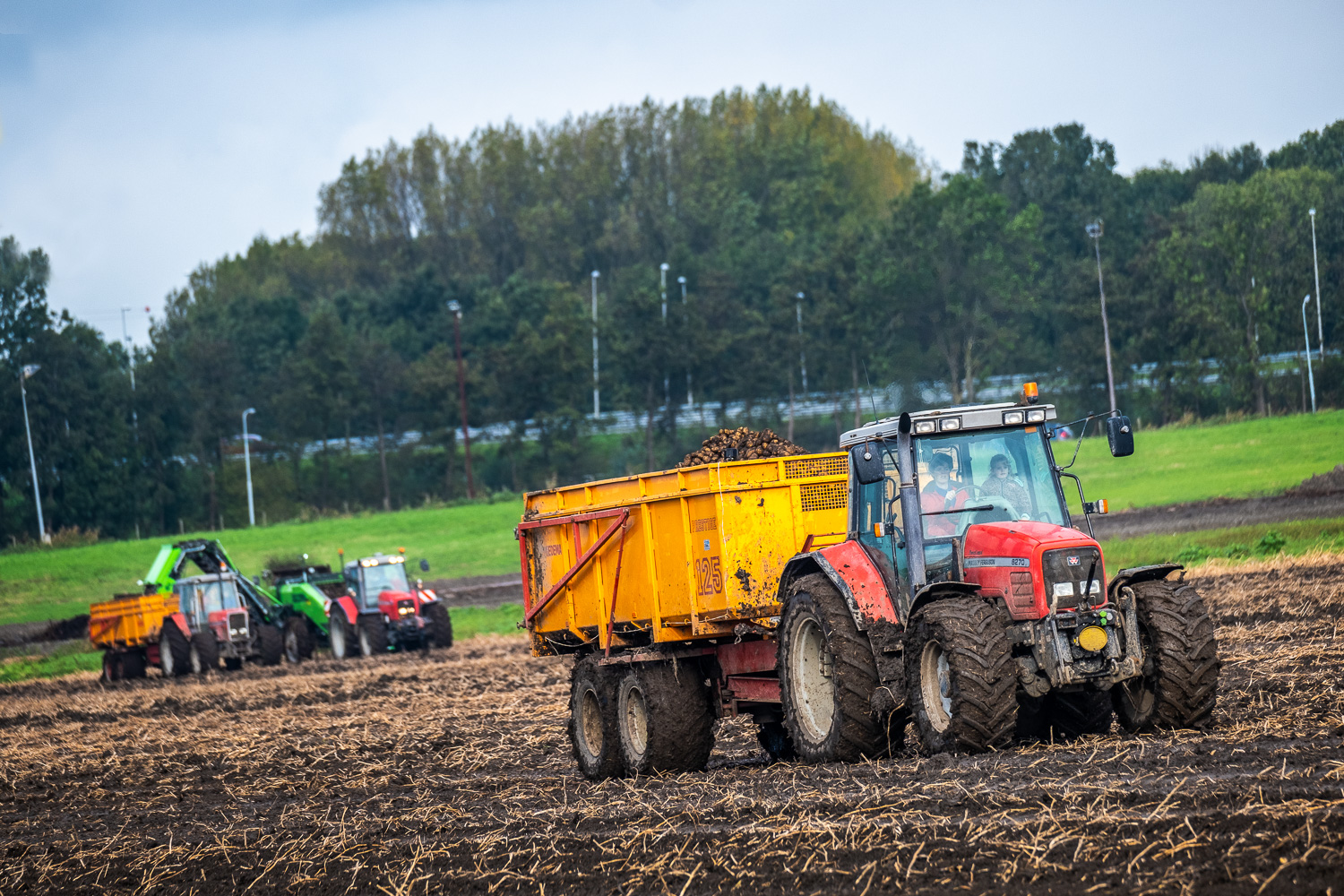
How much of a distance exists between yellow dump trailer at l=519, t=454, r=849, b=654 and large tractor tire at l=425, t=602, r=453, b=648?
1896cm

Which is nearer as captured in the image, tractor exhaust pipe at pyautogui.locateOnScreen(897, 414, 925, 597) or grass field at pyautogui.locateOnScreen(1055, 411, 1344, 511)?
tractor exhaust pipe at pyautogui.locateOnScreen(897, 414, 925, 597)

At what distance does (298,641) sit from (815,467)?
2377cm

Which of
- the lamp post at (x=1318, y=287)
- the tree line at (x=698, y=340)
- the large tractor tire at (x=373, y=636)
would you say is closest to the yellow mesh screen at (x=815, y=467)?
the large tractor tire at (x=373, y=636)

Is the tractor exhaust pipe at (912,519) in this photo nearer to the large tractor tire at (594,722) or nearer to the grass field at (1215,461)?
the large tractor tire at (594,722)

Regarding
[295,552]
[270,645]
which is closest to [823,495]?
[270,645]

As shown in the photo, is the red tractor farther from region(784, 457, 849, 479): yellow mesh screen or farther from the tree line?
the tree line

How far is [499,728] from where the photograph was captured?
56.6 ft

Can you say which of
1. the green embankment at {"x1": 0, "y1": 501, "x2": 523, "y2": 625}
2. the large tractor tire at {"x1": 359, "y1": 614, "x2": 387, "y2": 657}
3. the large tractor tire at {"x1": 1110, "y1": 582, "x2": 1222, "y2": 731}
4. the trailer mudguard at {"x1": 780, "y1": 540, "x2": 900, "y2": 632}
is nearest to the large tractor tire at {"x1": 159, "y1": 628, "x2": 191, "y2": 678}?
the large tractor tire at {"x1": 359, "y1": 614, "x2": 387, "y2": 657}

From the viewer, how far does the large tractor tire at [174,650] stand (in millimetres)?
32812

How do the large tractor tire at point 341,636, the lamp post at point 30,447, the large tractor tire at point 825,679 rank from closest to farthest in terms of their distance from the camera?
the large tractor tire at point 825,679 → the large tractor tire at point 341,636 → the lamp post at point 30,447

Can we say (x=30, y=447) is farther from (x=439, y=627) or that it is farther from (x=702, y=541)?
(x=702, y=541)

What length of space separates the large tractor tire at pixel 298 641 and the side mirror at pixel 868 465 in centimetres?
2466

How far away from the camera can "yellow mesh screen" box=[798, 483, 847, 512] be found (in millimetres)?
12211

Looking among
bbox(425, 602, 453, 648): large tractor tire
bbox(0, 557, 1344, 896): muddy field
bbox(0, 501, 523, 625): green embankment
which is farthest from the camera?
bbox(0, 501, 523, 625): green embankment
